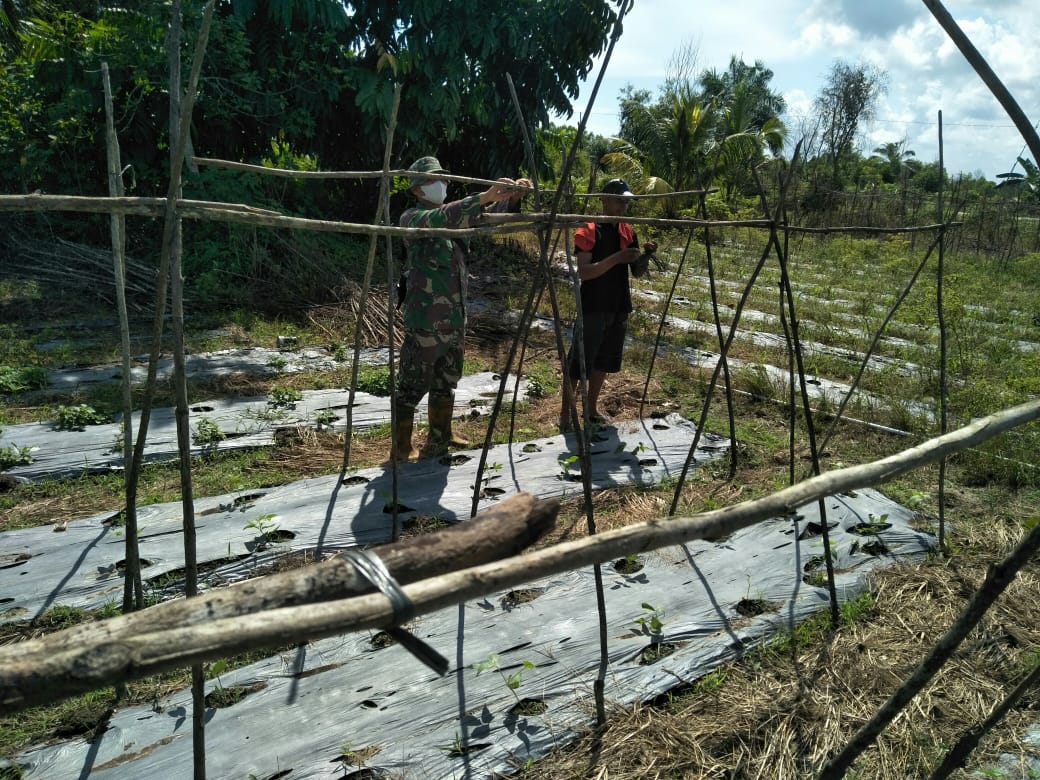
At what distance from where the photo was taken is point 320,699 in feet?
6.80

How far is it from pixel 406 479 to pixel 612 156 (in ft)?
36.7

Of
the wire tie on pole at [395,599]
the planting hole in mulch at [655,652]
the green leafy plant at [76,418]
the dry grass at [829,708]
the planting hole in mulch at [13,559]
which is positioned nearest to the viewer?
the wire tie on pole at [395,599]

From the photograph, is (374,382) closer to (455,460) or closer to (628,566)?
(455,460)

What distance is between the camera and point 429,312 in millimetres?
3715

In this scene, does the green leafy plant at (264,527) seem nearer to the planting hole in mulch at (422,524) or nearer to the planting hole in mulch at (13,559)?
the planting hole in mulch at (422,524)

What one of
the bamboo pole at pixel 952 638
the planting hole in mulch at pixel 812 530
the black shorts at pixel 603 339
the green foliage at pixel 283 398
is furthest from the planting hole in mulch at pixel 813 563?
the green foliage at pixel 283 398

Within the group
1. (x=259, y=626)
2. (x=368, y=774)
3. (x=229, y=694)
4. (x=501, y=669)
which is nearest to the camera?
(x=259, y=626)

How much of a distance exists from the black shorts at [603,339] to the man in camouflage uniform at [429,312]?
2.59ft

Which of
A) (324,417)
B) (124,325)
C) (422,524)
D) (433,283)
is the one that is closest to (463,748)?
(422,524)

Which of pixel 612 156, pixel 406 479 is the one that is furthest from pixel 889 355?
pixel 612 156

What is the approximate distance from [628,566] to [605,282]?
1906mm

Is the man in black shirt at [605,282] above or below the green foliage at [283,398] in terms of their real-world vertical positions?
above

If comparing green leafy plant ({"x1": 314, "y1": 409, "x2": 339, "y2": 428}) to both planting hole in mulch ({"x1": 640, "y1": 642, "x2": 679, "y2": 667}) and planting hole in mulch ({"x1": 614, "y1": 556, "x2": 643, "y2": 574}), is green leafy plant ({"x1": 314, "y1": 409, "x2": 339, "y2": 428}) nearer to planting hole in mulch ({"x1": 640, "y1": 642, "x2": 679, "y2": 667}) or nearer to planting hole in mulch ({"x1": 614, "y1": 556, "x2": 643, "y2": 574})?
planting hole in mulch ({"x1": 614, "y1": 556, "x2": 643, "y2": 574})

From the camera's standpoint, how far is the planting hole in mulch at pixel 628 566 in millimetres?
2826
